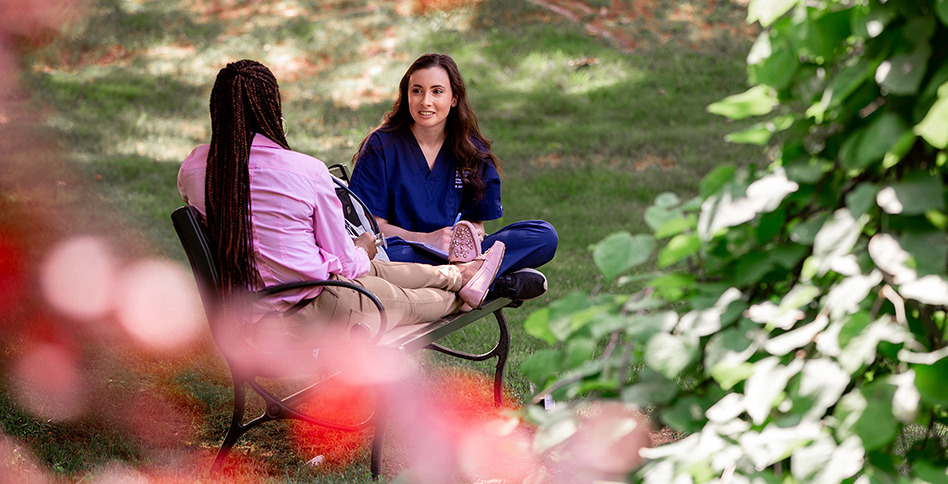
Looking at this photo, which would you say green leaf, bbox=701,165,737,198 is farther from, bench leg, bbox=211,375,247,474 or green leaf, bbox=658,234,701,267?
bench leg, bbox=211,375,247,474

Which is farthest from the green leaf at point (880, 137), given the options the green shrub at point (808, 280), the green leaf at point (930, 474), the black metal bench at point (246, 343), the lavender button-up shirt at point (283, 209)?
the lavender button-up shirt at point (283, 209)

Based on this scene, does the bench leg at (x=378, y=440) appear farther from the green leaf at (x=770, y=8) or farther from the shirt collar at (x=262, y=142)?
the green leaf at (x=770, y=8)

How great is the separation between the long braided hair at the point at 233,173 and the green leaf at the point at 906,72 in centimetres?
204

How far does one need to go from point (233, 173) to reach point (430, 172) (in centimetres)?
134

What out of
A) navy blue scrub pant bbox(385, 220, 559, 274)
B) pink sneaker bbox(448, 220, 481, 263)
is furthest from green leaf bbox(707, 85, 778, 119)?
navy blue scrub pant bbox(385, 220, 559, 274)

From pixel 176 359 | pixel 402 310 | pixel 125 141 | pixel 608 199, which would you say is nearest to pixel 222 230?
pixel 402 310

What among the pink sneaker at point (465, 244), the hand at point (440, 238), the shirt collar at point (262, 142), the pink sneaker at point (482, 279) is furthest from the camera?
the hand at point (440, 238)

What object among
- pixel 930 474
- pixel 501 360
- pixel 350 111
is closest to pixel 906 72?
pixel 930 474

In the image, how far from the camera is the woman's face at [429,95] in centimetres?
354

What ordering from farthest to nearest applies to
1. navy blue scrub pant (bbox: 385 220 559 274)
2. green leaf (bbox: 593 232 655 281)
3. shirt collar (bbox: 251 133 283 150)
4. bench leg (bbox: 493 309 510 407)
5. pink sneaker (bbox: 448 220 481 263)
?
bench leg (bbox: 493 309 510 407)
navy blue scrub pant (bbox: 385 220 559 274)
pink sneaker (bbox: 448 220 481 263)
shirt collar (bbox: 251 133 283 150)
green leaf (bbox: 593 232 655 281)

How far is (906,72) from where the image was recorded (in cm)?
82

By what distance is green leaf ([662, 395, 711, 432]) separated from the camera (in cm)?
98

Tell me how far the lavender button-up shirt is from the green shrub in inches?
65.1

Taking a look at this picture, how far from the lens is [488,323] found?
4.65 m
